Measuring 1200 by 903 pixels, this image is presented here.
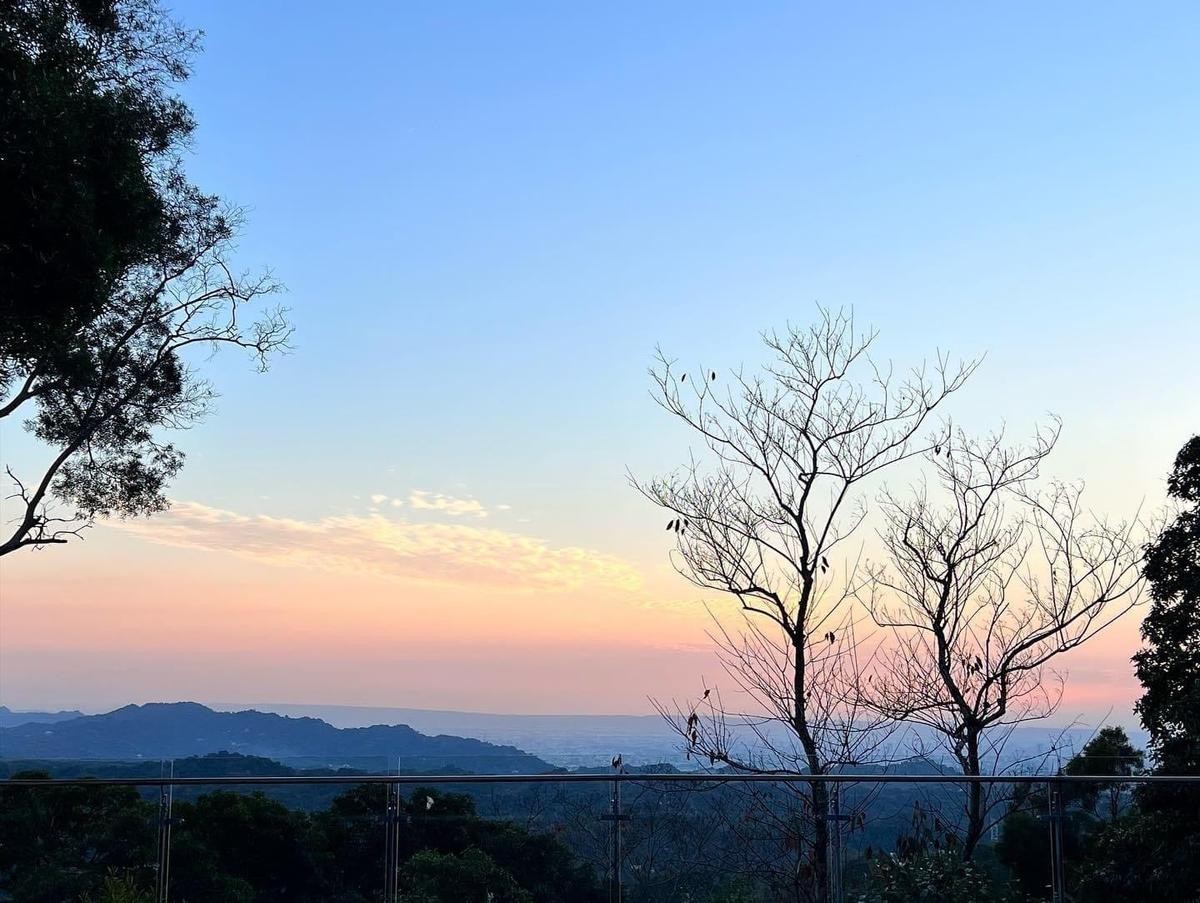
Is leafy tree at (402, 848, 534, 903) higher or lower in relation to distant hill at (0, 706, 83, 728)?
higher

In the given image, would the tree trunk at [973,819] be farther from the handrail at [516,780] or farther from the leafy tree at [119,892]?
the leafy tree at [119,892]

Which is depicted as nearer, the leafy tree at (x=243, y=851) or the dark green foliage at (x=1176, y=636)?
the leafy tree at (x=243, y=851)

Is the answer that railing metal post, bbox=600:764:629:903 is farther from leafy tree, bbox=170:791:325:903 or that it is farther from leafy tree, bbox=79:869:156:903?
Result: leafy tree, bbox=79:869:156:903

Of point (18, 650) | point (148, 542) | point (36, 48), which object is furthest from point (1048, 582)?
point (18, 650)

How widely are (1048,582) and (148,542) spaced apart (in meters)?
11.6

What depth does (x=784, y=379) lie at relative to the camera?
32.0ft

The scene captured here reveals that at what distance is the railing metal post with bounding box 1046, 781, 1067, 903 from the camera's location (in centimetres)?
595

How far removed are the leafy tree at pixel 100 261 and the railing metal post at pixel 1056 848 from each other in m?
6.71

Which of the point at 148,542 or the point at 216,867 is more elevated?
the point at 148,542

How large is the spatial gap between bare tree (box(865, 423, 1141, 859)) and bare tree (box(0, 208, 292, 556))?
794 centimetres

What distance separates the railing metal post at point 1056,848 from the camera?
5.95 meters

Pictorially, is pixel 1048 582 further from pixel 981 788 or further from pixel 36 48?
pixel 36 48

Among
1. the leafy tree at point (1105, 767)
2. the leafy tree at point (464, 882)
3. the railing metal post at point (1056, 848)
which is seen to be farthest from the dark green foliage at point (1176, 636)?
the leafy tree at point (464, 882)

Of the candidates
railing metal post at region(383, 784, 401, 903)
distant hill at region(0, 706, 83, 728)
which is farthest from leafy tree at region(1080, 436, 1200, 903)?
distant hill at region(0, 706, 83, 728)
